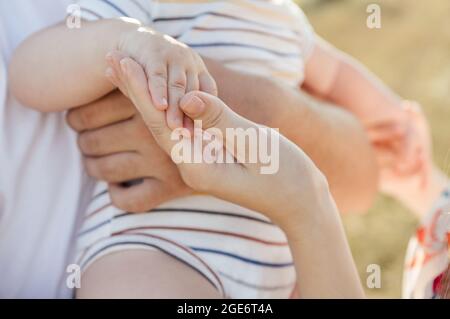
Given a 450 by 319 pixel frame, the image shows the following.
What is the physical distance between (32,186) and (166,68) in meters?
0.27

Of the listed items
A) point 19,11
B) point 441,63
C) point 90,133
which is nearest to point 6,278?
point 90,133

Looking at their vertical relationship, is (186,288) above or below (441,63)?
below

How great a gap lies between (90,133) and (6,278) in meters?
0.19

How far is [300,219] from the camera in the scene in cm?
80

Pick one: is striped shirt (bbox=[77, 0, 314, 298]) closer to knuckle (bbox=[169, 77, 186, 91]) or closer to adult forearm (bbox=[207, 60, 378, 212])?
adult forearm (bbox=[207, 60, 378, 212])

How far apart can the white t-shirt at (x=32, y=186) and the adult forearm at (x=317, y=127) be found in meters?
0.21

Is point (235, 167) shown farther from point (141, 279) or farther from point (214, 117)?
point (141, 279)

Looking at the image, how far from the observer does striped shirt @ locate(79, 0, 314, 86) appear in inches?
35.0

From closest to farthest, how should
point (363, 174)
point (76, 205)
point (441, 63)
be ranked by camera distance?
point (76, 205)
point (363, 174)
point (441, 63)

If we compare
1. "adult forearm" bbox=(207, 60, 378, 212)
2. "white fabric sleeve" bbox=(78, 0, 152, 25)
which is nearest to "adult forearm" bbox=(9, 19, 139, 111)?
"white fabric sleeve" bbox=(78, 0, 152, 25)

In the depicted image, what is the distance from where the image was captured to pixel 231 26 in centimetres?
95

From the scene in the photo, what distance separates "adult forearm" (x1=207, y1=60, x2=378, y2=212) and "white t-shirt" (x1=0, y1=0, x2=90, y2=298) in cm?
21

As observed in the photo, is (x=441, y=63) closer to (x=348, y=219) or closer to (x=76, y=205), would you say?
(x=348, y=219)

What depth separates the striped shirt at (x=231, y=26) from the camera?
0.89 m
